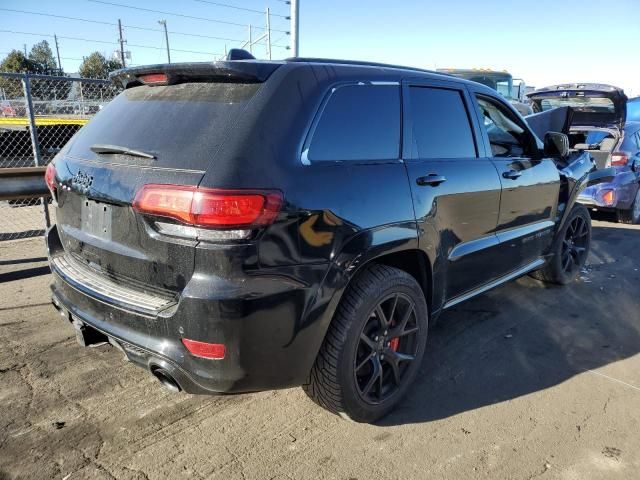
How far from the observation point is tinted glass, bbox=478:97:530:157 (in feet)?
13.0

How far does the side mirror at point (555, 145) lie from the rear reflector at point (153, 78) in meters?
3.21

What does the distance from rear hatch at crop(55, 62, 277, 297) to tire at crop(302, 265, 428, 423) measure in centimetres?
83

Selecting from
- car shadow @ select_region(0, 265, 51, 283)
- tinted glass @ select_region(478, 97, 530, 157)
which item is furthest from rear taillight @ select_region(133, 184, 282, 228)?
car shadow @ select_region(0, 265, 51, 283)

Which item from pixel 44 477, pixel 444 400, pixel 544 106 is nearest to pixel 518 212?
pixel 444 400

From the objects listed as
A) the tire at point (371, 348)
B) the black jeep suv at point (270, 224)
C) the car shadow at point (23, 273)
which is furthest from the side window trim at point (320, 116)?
the car shadow at point (23, 273)

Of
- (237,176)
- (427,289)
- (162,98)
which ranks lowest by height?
(427,289)

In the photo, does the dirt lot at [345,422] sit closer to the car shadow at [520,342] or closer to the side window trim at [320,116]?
the car shadow at [520,342]

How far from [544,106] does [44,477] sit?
28.4 feet

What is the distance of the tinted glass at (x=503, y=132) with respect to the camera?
3.96 metres

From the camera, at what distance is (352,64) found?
286 centimetres

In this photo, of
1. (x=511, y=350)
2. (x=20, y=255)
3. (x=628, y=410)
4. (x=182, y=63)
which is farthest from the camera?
(x=20, y=255)

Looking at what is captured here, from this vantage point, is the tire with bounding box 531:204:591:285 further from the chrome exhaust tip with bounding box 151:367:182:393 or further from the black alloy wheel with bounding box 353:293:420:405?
the chrome exhaust tip with bounding box 151:367:182:393

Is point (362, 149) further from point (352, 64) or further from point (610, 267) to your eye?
point (610, 267)

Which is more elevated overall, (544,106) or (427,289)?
(544,106)
